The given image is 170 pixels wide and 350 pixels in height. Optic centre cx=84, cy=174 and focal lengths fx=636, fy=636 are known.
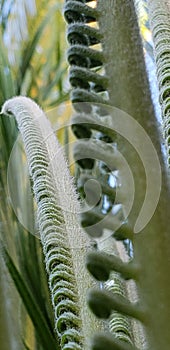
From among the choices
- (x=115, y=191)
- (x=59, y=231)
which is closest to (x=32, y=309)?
(x=59, y=231)

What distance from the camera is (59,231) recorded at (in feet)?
1.48

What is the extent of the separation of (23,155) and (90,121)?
24.4 inches

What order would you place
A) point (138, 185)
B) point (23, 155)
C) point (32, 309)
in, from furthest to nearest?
point (23, 155), point (32, 309), point (138, 185)

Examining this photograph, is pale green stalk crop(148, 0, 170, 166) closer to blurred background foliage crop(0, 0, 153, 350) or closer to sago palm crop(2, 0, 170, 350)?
sago palm crop(2, 0, 170, 350)

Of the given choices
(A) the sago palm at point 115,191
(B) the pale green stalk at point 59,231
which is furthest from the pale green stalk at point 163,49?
(B) the pale green stalk at point 59,231

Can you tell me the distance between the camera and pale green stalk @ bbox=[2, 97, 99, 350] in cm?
40

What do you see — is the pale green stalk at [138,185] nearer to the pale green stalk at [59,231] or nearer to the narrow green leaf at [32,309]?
the pale green stalk at [59,231]

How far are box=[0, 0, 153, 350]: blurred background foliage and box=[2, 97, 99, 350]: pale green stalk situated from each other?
0.49ft

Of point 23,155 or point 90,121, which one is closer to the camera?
point 90,121

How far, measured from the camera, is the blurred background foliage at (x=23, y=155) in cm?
69

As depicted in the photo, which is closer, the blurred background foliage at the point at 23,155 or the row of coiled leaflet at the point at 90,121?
the row of coiled leaflet at the point at 90,121

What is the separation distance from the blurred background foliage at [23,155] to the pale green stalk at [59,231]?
15 cm

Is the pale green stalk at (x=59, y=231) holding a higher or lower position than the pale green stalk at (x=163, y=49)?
lower

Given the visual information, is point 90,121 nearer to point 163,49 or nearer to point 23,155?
point 163,49
